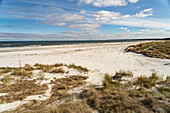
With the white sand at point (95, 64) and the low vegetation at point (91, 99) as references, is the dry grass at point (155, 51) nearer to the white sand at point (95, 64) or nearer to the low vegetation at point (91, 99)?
the white sand at point (95, 64)

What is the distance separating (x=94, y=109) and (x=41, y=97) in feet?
8.27

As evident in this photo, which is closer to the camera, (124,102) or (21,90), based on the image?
(124,102)

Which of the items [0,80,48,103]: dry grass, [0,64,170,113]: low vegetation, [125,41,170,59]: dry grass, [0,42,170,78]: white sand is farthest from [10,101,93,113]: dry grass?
[125,41,170,59]: dry grass

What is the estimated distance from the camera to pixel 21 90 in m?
4.95

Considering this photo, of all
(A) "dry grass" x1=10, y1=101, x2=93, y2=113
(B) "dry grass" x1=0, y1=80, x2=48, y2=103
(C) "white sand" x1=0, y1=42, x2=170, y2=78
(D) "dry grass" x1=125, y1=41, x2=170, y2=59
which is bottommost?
(B) "dry grass" x1=0, y1=80, x2=48, y2=103

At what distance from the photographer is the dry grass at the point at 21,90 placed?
4282mm

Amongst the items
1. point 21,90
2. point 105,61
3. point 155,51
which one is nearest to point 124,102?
point 21,90

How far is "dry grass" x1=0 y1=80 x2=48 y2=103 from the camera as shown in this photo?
4.28m

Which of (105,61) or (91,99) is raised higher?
(105,61)

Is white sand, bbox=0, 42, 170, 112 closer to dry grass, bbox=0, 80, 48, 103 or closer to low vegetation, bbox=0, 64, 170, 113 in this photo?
dry grass, bbox=0, 80, 48, 103

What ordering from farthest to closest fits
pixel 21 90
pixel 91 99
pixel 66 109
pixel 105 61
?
pixel 105 61
pixel 21 90
pixel 91 99
pixel 66 109

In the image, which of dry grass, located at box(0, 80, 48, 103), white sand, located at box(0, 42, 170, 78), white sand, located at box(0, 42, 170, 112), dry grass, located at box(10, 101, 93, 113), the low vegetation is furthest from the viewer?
white sand, located at box(0, 42, 170, 78)

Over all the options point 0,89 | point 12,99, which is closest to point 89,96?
point 12,99

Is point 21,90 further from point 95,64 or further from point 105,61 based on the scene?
point 105,61
